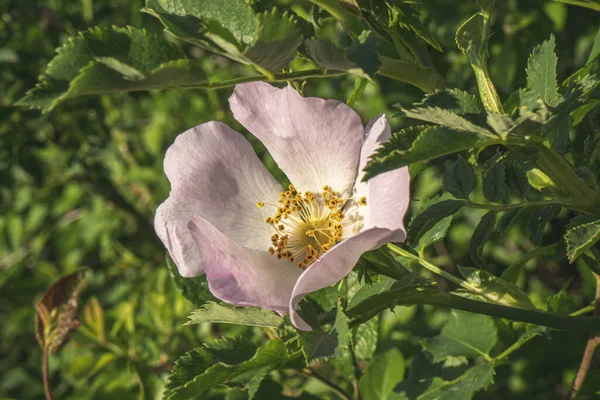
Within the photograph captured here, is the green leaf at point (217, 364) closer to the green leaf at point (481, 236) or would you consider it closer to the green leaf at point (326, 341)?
the green leaf at point (326, 341)

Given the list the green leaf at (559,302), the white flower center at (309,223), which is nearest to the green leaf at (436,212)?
the white flower center at (309,223)

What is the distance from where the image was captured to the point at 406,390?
114cm

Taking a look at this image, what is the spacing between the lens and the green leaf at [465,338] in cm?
116

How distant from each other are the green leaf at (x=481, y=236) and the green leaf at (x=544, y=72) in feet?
0.54

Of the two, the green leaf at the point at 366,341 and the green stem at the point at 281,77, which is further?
the green leaf at the point at 366,341

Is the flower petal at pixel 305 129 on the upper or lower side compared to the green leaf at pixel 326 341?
upper

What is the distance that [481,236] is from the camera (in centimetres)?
96

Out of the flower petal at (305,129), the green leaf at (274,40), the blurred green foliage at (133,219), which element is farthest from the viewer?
the blurred green foliage at (133,219)

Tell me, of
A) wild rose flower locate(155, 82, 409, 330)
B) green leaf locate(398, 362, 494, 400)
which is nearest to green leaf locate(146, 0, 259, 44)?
wild rose flower locate(155, 82, 409, 330)

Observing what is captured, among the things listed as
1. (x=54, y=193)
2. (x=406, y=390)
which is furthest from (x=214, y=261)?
(x=54, y=193)

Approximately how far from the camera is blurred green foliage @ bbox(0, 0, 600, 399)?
1.63 m

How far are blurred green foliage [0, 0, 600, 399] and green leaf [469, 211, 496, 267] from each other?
10cm

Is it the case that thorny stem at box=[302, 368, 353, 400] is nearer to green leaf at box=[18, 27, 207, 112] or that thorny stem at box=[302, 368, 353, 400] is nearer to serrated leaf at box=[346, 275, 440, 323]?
serrated leaf at box=[346, 275, 440, 323]

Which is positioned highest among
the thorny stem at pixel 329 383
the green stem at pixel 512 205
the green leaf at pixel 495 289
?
the green stem at pixel 512 205
